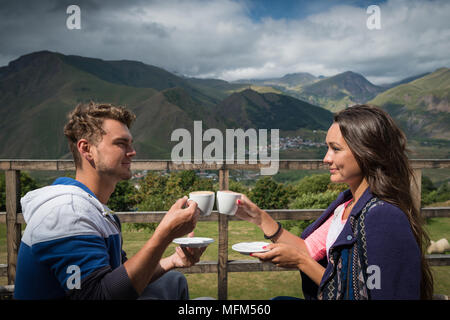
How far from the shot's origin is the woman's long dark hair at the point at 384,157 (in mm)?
1348

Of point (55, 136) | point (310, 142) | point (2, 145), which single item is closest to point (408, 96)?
point (310, 142)

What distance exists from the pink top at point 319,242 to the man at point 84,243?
31.2 inches

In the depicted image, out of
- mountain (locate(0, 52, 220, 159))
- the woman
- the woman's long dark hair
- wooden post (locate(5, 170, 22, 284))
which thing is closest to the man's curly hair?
the woman

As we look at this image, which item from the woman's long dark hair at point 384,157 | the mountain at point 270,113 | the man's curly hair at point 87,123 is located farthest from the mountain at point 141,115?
the woman's long dark hair at point 384,157

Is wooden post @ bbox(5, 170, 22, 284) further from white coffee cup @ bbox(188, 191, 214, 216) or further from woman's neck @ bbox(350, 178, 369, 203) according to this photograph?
woman's neck @ bbox(350, 178, 369, 203)

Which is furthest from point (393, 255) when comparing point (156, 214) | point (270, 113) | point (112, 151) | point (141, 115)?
point (270, 113)

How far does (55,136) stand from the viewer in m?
157

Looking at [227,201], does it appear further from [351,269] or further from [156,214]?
[156,214]

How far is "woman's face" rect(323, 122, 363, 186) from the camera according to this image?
144cm

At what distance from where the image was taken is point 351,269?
1292 mm

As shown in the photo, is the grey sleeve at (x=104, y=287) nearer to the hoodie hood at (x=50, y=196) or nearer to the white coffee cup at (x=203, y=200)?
the hoodie hood at (x=50, y=196)

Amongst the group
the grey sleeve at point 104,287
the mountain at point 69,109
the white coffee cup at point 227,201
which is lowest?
the grey sleeve at point 104,287

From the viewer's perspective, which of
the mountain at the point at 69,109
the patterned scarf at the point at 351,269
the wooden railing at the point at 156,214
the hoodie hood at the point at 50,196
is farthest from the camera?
the mountain at the point at 69,109

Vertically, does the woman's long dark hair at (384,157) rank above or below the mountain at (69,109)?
below
